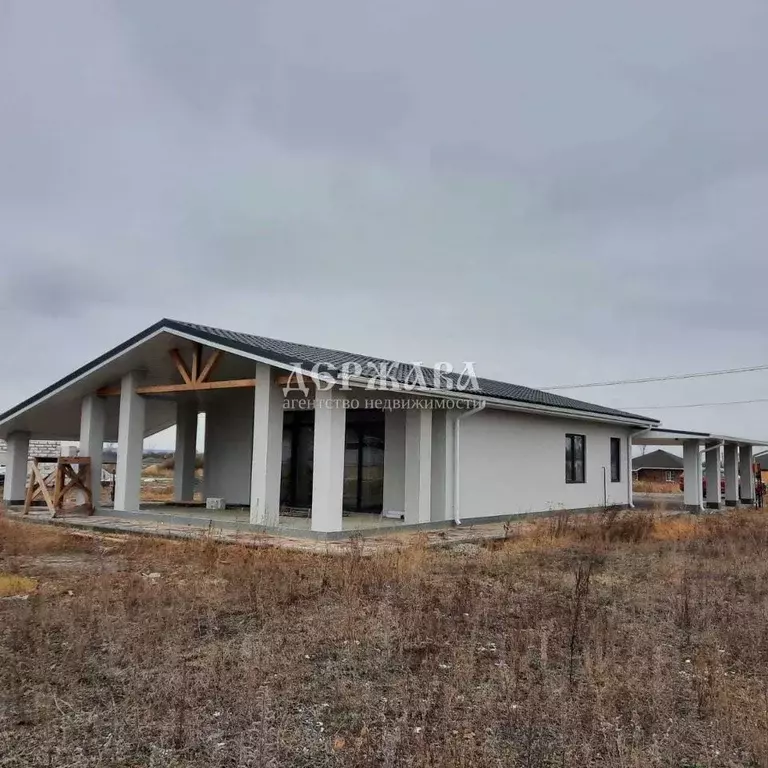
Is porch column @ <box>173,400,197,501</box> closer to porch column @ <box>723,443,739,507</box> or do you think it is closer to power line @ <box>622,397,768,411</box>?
porch column @ <box>723,443,739,507</box>

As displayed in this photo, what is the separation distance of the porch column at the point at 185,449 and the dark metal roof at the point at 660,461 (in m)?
41.8

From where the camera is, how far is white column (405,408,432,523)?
486 inches

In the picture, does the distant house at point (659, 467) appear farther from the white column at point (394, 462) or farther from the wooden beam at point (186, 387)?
the wooden beam at point (186, 387)

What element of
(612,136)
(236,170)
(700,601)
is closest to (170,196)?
(236,170)

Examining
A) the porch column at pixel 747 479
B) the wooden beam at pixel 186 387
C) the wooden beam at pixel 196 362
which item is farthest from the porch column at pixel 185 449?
the porch column at pixel 747 479

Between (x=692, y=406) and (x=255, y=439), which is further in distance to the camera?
(x=692, y=406)

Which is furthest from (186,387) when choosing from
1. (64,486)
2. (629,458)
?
(629,458)

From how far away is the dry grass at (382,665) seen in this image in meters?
3.29

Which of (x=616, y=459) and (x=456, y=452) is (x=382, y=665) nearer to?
(x=456, y=452)

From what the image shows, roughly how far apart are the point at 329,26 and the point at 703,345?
2869 centimetres

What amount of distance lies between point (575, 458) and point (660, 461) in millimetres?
38158

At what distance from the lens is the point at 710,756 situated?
3.22 metres

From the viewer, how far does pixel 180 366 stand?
41.8 ft

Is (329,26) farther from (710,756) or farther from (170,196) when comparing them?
(710,756)
